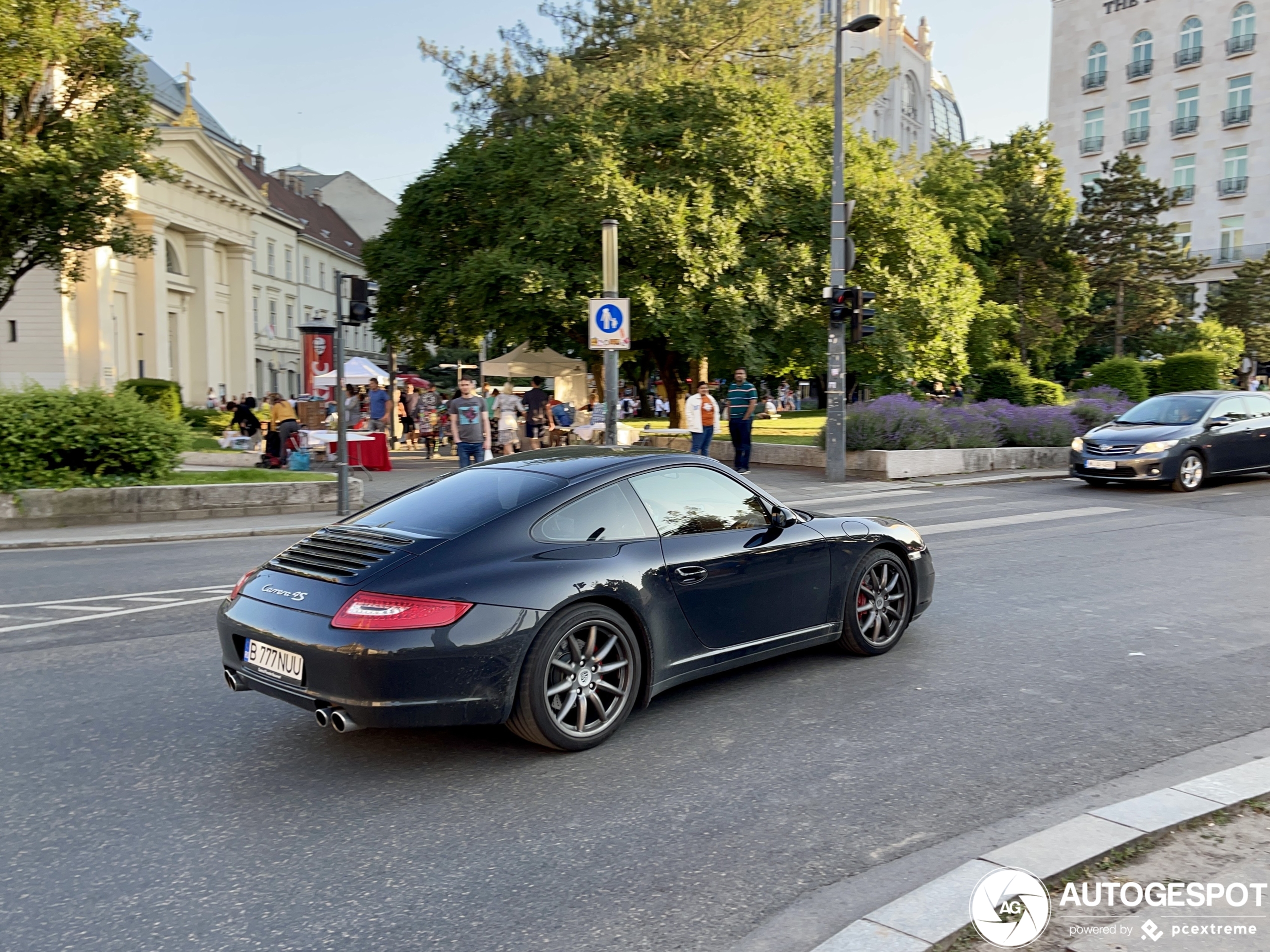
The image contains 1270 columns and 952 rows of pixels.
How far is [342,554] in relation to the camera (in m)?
4.83

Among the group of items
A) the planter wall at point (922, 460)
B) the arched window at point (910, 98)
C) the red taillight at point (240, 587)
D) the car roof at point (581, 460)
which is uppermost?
the arched window at point (910, 98)

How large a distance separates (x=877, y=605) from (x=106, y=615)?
5732mm

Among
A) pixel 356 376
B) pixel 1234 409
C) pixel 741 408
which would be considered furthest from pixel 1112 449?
pixel 356 376

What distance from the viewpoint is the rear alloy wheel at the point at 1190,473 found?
53.0 feet

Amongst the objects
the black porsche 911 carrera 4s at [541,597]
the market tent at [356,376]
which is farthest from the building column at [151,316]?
the black porsche 911 carrera 4s at [541,597]

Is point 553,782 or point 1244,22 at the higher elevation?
point 1244,22

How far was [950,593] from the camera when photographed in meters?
8.52

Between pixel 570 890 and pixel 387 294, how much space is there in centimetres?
2774

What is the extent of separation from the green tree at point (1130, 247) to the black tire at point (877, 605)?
38941 mm

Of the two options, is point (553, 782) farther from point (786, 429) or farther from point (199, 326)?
point (199, 326)

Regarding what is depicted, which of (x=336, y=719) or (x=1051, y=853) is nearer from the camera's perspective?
(x=1051, y=853)

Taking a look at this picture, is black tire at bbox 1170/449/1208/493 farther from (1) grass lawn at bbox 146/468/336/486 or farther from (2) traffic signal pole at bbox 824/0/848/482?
(1) grass lawn at bbox 146/468/336/486

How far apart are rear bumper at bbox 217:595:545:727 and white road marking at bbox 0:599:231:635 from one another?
4.05 m

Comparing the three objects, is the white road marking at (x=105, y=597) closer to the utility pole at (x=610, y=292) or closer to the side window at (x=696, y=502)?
the side window at (x=696, y=502)
